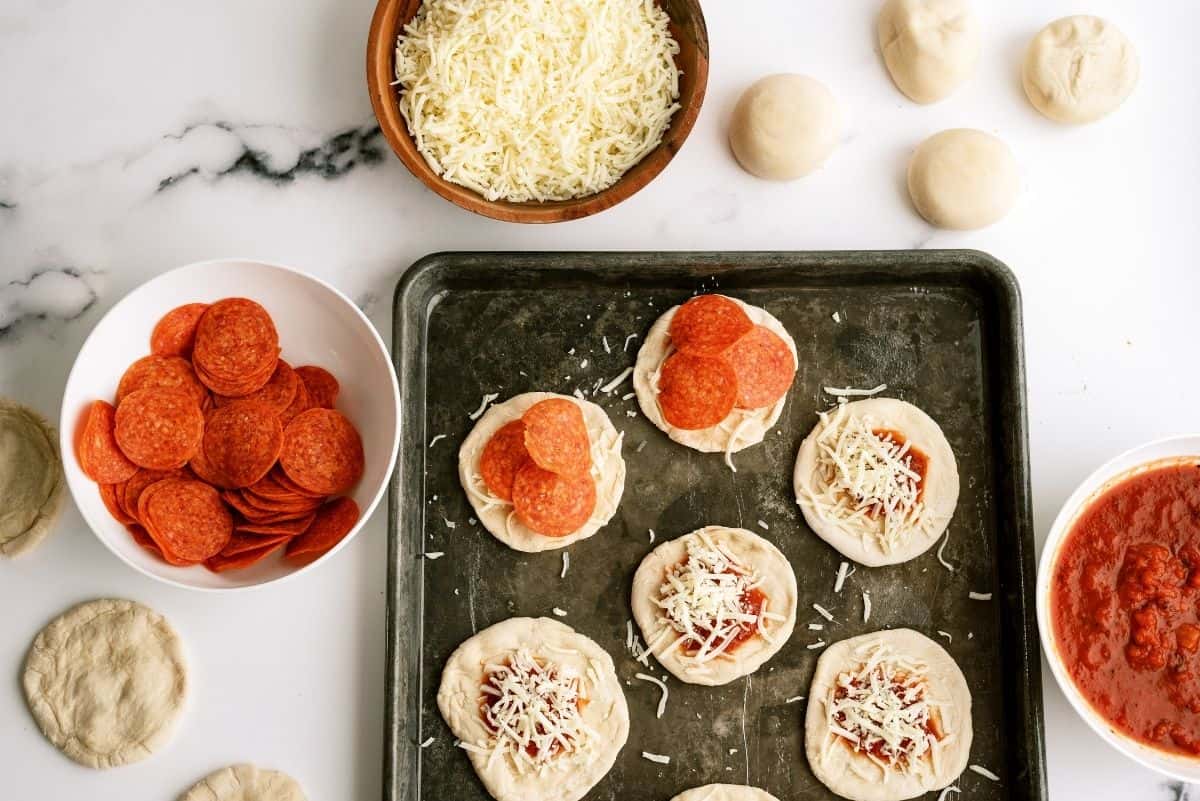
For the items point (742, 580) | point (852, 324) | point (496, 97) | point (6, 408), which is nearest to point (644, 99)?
point (496, 97)

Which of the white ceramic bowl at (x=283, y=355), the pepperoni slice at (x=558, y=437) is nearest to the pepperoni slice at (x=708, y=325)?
the pepperoni slice at (x=558, y=437)

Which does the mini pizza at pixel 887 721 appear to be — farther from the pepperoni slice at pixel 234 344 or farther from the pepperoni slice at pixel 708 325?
the pepperoni slice at pixel 234 344

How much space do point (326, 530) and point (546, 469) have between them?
1.95ft

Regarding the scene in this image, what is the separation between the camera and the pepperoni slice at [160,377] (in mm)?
2580

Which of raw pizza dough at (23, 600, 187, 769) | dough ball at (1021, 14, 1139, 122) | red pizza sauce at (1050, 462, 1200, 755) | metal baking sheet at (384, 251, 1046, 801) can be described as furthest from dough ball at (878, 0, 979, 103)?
raw pizza dough at (23, 600, 187, 769)

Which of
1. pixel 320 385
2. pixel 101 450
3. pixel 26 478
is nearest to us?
pixel 101 450

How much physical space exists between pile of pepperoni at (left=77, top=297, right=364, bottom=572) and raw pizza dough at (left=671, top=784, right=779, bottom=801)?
45.5 inches

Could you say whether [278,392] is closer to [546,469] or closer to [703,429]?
[546,469]

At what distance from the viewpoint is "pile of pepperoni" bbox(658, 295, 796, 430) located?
271cm

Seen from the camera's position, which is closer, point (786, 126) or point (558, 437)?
point (558, 437)

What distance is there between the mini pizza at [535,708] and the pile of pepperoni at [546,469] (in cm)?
31

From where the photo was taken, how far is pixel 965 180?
9.34 feet

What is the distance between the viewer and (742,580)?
8.82 ft

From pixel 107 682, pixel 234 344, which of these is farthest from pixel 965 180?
pixel 107 682
